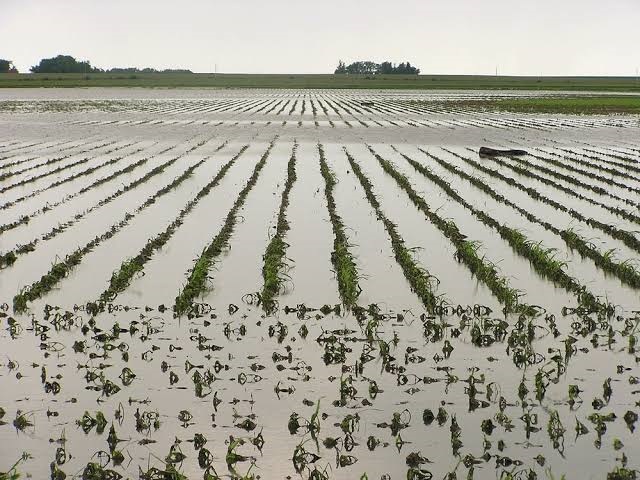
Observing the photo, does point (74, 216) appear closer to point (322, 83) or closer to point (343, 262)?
point (343, 262)

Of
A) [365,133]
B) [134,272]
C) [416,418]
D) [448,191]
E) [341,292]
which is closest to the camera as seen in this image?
[416,418]

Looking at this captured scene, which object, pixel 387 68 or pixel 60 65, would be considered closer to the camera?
pixel 60 65

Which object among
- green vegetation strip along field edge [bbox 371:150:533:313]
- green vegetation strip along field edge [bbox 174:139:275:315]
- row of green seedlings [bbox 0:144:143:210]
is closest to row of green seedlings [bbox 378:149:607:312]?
green vegetation strip along field edge [bbox 371:150:533:313]

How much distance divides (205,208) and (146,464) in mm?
9406

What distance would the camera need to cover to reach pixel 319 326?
318 inches

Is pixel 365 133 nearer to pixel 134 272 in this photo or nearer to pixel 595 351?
pixel 134 272

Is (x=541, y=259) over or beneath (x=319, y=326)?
over

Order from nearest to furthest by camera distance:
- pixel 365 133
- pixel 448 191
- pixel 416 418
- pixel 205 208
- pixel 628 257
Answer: pixel 416 418, pixel 628 257, pixel 205 208, pixel 448 191, pixel 365 133

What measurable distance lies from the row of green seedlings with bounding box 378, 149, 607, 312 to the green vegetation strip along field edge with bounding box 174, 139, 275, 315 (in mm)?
4040

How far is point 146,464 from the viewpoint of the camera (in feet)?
17.5

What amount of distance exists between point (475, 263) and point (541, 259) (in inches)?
33.7

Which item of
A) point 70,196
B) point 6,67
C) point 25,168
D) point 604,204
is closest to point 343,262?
point 604,204

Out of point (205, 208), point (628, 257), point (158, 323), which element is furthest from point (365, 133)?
point (158, 323)

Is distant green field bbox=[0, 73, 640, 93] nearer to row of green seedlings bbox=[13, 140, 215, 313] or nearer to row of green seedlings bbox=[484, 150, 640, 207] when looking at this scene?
row of green seedlings bbox=[484, 150, 640, 207]
